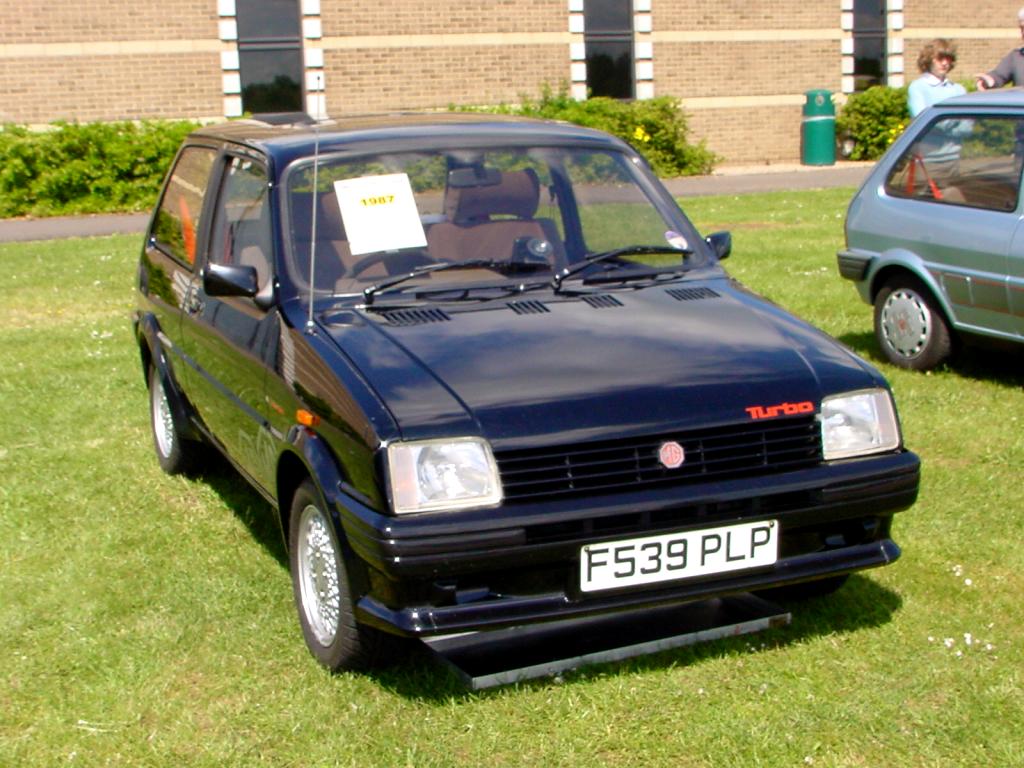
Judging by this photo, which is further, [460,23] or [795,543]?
[460,23]

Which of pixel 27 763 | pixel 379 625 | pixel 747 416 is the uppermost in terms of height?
pixel 747 416

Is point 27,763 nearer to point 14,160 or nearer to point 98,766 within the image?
point 98,766

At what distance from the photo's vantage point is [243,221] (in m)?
5.81

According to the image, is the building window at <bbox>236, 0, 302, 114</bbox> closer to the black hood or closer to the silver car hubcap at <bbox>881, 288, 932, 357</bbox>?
the silver car hubcap at <bbox>881, 288, 932, 357</bbox>

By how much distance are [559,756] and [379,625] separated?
642 millimetres

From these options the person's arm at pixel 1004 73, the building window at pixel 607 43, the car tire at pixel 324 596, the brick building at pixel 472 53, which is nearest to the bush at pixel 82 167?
the brick building at pixel 472 53

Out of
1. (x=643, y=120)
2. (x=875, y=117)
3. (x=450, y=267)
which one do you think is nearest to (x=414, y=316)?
(x=450, y=267)

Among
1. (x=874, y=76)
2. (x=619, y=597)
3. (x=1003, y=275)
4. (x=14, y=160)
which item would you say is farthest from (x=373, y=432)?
(x=874, y=76)

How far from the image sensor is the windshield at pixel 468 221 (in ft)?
17.2

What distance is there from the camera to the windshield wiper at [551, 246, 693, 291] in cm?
533

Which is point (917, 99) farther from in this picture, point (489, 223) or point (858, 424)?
point (858, 424)

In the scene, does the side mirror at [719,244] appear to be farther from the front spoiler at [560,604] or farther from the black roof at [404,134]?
the front spoiler at [560,604]

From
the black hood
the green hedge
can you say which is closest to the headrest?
the black hood

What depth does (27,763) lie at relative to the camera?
13.9 feet
